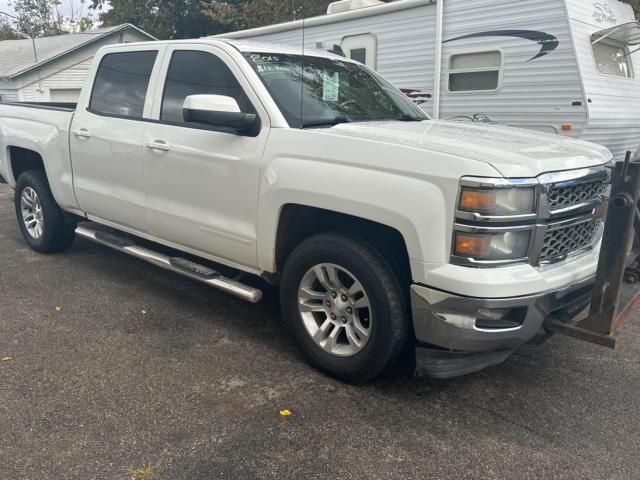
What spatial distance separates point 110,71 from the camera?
16.0ft

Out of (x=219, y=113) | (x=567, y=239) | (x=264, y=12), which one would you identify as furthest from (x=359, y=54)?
(x=264, y=12)

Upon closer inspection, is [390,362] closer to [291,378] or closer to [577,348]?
[291,378]

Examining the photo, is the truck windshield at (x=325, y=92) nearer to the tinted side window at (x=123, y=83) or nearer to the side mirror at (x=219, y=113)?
the side mirror at (x=219, y=113)

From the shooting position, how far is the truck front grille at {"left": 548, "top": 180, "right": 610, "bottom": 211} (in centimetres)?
286

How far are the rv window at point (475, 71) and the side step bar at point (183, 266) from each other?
15.9 feet

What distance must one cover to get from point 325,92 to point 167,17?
988 inches

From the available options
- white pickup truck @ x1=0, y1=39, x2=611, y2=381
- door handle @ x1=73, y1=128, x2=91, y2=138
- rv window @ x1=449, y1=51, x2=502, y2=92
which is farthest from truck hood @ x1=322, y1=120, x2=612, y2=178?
rv window @ x1=449, y1=51, x2=502, y2=92

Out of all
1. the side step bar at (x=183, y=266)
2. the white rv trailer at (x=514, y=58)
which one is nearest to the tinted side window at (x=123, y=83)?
the side step bar at (x=183, y=266)

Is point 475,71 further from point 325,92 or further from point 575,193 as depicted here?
point 575,193

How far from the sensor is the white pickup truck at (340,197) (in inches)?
109

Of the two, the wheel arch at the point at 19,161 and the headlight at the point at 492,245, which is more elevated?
the headlight at the point at 492,245

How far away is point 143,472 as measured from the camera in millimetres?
2604

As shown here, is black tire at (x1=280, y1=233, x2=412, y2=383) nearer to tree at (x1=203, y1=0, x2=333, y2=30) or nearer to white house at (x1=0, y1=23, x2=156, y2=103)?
tree at (x1=203, y1=0, x2=333, y2=30)

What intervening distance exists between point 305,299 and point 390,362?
0.66 metres
